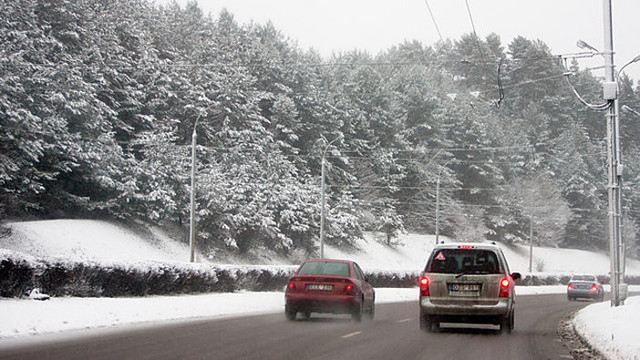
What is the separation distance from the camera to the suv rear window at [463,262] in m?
17.6

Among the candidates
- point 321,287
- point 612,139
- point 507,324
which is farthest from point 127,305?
point 612,139

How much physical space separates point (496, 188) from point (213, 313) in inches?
3348

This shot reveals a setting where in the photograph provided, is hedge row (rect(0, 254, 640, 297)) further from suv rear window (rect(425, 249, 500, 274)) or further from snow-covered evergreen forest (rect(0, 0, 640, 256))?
snow-covered evergreen forest (rect(0, 0, 640, 256))

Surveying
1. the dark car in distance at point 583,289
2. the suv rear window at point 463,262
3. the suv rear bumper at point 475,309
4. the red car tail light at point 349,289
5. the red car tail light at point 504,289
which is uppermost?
the suv rear window at point 463,262

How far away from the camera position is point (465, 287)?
686 inches

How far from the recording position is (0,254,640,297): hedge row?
19031mm

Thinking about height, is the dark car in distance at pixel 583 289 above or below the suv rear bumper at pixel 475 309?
below

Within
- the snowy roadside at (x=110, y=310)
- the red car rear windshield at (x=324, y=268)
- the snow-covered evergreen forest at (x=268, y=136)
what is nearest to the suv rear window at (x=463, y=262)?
the red car rear windshield at (x=324, y=268)

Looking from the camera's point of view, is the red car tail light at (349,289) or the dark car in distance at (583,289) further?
the dark car in distance at (583,289)

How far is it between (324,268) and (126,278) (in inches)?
263

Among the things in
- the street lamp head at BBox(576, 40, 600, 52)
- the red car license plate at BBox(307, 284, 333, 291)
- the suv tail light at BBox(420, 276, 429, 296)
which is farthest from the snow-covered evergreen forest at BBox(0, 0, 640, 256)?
the suv tail light at BBox(420, 276, 429, 296)

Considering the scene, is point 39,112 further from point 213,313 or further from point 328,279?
point 328,279

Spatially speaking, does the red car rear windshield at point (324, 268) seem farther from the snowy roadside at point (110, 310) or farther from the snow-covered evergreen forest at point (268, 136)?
the snow-covered evergreen forest at point (268, 136)

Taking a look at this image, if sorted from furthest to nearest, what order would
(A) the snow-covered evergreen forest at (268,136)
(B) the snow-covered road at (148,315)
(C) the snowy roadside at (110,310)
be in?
(A) the snow-covered evergreen forest at (268,136) < (C) the snowy roadside at (110,310) < (B) the snow-covered road at (148,315)
